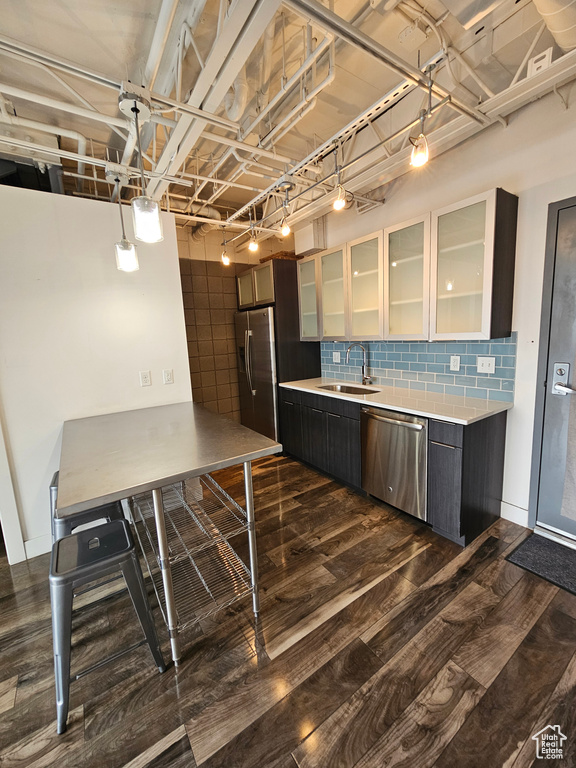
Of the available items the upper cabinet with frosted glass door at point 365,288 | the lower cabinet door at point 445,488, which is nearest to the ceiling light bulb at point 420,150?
the upper cabinet with frosted glass door at point 365,288

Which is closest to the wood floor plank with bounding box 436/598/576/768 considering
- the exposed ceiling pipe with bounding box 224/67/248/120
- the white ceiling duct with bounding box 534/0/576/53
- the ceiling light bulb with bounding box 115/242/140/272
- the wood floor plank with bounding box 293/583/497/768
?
the wood floor plank with bounding box 293/583/497/768

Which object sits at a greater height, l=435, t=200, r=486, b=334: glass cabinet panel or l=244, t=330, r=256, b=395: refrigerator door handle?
l=435, t=200, r=486, b=334: glass cabinet panel

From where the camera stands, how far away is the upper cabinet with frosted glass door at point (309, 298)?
3.54 metres

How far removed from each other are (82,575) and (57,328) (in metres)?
1.68

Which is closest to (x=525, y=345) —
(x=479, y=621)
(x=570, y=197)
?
(x=570, y=197)

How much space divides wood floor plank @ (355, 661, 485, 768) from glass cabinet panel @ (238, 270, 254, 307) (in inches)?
149

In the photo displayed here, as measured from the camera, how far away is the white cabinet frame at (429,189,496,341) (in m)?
2.00

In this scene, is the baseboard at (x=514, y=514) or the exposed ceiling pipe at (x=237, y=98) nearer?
the exposed ceiling pipe at (x=237, y=98)

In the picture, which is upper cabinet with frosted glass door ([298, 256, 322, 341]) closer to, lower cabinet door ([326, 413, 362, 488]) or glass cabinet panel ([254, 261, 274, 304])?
glass cabinet panel ([254, 261, 274, 304])

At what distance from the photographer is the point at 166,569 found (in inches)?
53.2

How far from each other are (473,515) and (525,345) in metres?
1.23

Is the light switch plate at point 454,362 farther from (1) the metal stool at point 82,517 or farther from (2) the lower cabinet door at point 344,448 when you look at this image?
(1) the metal stool at point 82,517

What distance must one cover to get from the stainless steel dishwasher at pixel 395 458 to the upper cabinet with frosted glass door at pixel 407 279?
72cm

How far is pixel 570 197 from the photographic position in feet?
6.25
